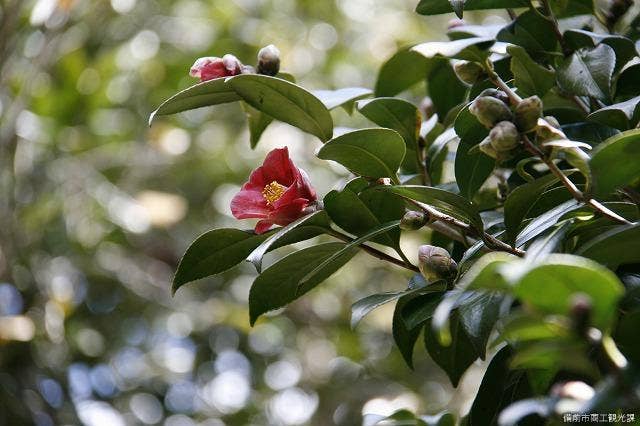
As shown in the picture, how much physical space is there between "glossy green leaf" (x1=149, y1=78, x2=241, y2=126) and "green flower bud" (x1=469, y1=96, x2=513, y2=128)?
246 millimetres

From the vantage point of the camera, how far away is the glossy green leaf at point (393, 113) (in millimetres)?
934

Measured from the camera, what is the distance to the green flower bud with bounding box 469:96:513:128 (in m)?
0.69

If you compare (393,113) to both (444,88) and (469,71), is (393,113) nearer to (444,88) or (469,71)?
(469,71)

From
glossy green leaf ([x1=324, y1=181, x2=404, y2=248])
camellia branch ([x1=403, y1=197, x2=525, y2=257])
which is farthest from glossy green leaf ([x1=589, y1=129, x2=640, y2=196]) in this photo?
glossy green leaf ([x1=324, y1=181, x2=404, y2=248])

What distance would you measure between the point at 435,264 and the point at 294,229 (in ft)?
0.43

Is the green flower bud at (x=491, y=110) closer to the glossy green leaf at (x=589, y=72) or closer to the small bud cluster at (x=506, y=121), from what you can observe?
the small bud cluster at (x=506, y=121)

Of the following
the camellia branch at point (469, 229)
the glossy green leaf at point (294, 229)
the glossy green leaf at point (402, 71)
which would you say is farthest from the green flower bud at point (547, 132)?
the glossy green leaf at point (402, 71)

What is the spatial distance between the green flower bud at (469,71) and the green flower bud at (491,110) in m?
0.24

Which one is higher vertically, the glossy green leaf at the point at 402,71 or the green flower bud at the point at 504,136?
the green flower bud at the point at 504,136

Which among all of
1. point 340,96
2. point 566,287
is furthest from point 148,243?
point 566,287

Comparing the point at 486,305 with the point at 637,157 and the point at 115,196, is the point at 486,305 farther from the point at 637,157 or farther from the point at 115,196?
the point at 115,196

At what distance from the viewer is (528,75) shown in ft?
2.93

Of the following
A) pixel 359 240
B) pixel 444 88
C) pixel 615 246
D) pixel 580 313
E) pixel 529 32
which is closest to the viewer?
pixel 580 313

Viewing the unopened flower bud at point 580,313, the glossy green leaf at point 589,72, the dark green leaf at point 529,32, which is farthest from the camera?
the dark green leaf at point 529,32
